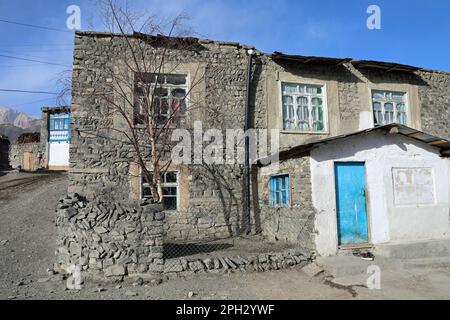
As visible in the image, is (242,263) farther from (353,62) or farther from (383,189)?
(353,62)

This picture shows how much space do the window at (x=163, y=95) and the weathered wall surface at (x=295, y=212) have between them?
321 cm

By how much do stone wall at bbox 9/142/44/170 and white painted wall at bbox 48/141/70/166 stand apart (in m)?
0.72

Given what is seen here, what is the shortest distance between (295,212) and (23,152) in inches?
798

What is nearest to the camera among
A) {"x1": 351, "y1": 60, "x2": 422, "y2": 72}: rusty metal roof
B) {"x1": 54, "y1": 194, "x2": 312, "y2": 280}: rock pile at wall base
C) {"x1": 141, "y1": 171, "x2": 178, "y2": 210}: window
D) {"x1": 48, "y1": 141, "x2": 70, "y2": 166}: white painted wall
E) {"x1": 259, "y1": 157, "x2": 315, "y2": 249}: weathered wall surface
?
{"x1": 54, "y1": 194, "x2": 312, "y2": 280}: rock pile at wall base

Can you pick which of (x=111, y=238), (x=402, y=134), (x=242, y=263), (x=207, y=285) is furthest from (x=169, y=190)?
(x=402, y=134)

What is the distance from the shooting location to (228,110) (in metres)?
10.4

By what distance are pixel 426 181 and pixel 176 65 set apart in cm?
744

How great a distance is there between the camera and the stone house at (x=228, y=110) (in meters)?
9.38

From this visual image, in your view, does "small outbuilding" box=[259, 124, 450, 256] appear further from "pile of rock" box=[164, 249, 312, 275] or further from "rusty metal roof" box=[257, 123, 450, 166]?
"pile of rock" box=[164, 249, 312, 275]

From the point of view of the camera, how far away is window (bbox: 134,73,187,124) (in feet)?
28.7

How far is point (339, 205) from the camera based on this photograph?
7.75 m

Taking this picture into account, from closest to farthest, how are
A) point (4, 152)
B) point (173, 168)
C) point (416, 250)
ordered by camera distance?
point (416, 250), point (173, 168), point (4, 152)

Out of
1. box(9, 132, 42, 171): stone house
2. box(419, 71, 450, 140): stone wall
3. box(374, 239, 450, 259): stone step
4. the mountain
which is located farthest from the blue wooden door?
the mountain

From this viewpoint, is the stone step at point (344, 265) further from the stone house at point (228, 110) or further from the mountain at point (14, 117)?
the mountain at point (14, 117)
